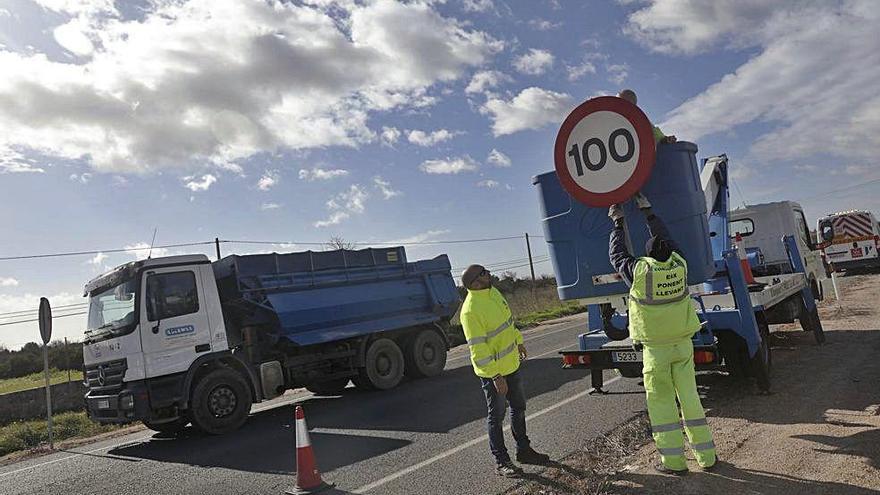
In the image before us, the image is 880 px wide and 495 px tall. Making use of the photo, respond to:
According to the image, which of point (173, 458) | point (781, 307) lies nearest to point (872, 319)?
point (781, 307)

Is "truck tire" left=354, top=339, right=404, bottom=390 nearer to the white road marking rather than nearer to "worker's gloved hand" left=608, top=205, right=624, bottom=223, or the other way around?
the white road marking

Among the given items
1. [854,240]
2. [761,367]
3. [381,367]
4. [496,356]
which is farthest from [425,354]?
[854,240]

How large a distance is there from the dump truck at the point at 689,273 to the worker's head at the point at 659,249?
2.46 ft

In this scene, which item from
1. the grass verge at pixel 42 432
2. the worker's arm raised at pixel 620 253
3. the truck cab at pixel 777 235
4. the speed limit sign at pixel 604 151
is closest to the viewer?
the worker's arm raised at pixel 620 253

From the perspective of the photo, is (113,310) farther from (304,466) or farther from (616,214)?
(616,214)

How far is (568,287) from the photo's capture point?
612cm

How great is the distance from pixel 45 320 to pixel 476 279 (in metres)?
8.80

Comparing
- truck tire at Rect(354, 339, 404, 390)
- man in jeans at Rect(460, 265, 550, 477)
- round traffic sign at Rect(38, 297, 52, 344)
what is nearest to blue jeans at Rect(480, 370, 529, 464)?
man in jeans at Rect(460, 265, 550, 477)

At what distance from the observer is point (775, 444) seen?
184 inches

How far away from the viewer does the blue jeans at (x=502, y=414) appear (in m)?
4.90

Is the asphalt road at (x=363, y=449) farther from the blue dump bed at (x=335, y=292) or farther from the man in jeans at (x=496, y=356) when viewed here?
the blue dump bed at (x=335, y=292)

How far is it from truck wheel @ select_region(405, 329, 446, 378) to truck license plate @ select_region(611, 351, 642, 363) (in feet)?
19.1

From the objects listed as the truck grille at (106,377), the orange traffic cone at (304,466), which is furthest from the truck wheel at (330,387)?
the orange traffic cone at (304,466)

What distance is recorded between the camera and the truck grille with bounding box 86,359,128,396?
8398 mm
